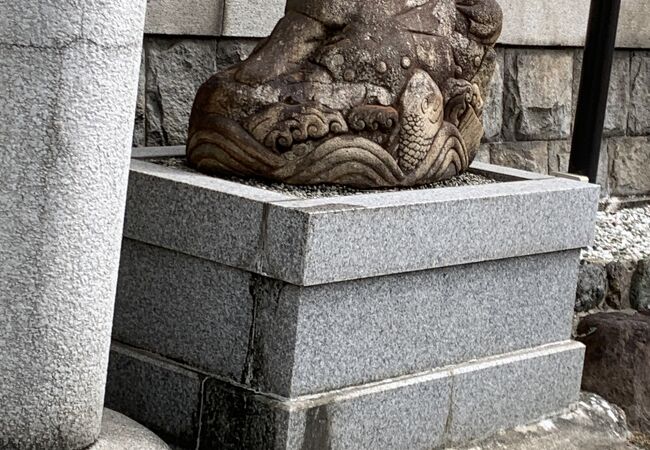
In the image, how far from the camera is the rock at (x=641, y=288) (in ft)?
21.2

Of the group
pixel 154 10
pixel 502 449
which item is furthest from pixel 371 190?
pixel 154 10

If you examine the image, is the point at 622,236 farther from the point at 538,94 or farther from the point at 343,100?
the point at 343,100

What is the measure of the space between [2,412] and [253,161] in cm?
129

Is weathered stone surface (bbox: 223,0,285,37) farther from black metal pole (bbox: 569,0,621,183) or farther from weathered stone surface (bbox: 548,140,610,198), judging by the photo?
weathered stone surface (bbox: 548,140,610,198)

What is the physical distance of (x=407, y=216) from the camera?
416 centimetres

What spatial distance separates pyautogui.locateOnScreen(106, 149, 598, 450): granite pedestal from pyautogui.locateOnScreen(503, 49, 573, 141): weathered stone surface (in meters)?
2.56

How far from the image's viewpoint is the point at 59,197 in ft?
10.5

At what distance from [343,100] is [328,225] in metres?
0.60

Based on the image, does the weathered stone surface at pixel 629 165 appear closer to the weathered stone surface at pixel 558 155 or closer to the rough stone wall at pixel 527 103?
the rough stone wall at pixel 527 103

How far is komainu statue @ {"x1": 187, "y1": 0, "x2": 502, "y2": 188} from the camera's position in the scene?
14.0 ft

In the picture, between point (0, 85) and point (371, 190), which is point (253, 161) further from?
point (0, 85)

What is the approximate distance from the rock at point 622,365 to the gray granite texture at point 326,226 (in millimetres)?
969

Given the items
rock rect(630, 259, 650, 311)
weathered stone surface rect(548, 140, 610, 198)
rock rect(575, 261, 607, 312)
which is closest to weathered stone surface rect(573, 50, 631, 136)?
weathered stone surface rect(548, 140, 610, 198)

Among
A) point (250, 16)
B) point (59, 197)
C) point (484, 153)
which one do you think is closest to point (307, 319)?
point (59, 197)
